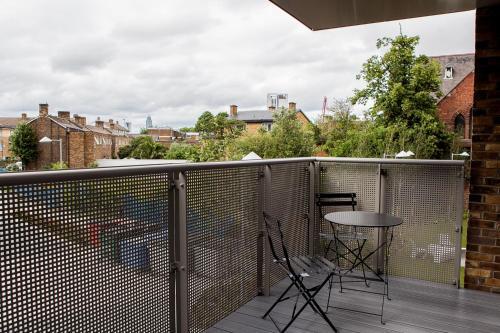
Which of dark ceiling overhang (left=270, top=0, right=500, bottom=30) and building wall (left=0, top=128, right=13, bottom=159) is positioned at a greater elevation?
dark ceiling overhang (left=270, top=0, right=500, bottom=30)

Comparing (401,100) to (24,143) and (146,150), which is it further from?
(24,143)

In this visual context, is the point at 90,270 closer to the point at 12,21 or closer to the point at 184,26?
the point at 184,26

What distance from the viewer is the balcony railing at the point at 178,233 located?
6.16 feet

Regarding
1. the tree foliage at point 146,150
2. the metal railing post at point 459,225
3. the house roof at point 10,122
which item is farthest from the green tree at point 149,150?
the metal railing post at point 459,225

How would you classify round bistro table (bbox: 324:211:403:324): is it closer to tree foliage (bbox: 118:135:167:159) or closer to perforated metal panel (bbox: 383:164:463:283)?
perforated metal panel (bbox: 383:164:463:283)

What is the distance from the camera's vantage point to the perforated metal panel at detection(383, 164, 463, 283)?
4.16 metres

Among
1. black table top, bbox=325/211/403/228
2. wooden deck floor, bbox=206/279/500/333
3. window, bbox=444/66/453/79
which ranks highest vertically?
window, bbox=444/66/453/79

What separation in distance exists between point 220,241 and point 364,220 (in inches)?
53.3

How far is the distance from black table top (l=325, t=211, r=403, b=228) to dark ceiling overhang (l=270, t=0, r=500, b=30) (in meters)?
2.00

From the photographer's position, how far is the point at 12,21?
248 ft

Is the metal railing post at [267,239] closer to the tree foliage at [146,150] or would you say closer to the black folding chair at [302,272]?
the black folding chair at [302,272]

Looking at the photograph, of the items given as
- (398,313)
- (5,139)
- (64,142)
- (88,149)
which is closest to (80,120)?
(5,139)

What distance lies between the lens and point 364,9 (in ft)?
13.6

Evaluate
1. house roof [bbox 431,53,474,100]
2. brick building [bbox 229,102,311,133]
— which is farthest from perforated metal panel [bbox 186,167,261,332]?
brick building [bbox 229,102,311,133]
